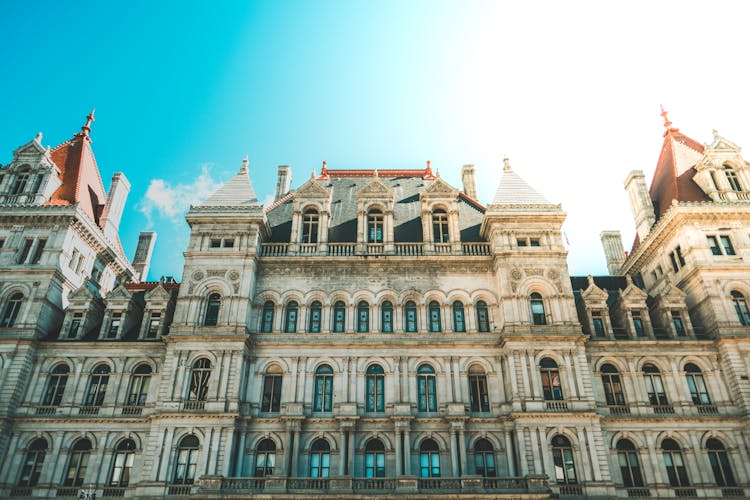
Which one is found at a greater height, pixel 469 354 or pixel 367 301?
pixel 367 301

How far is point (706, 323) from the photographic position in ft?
107

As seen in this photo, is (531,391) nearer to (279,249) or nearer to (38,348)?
(279,249)

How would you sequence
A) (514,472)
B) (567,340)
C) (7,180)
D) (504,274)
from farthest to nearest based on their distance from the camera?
(7,180) → (504,274) → (567,340) → (514,472)

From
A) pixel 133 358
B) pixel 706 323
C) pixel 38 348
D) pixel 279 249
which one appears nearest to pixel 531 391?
pixel 706 323

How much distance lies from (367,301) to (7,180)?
2658 centimetres

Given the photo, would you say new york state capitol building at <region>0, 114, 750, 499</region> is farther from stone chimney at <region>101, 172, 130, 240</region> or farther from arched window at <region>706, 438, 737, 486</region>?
stone chimney at <region>101, 172, 130, 240</region>

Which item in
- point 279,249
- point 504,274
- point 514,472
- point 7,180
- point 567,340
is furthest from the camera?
point 7,180

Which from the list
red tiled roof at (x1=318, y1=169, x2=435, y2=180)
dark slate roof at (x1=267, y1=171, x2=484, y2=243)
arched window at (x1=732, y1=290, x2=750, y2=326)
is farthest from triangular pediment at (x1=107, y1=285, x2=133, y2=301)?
arched window at (x1=732, y1=290, x2=750, y2=326)

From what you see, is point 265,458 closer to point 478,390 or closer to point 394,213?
point 478,390

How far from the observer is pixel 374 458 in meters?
28.4

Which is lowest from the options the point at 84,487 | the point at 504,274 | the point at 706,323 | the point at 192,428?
the point at 84,487

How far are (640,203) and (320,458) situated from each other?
3034cm

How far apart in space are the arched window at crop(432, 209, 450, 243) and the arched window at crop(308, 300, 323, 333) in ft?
28.4

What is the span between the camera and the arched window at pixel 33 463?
28794mm
